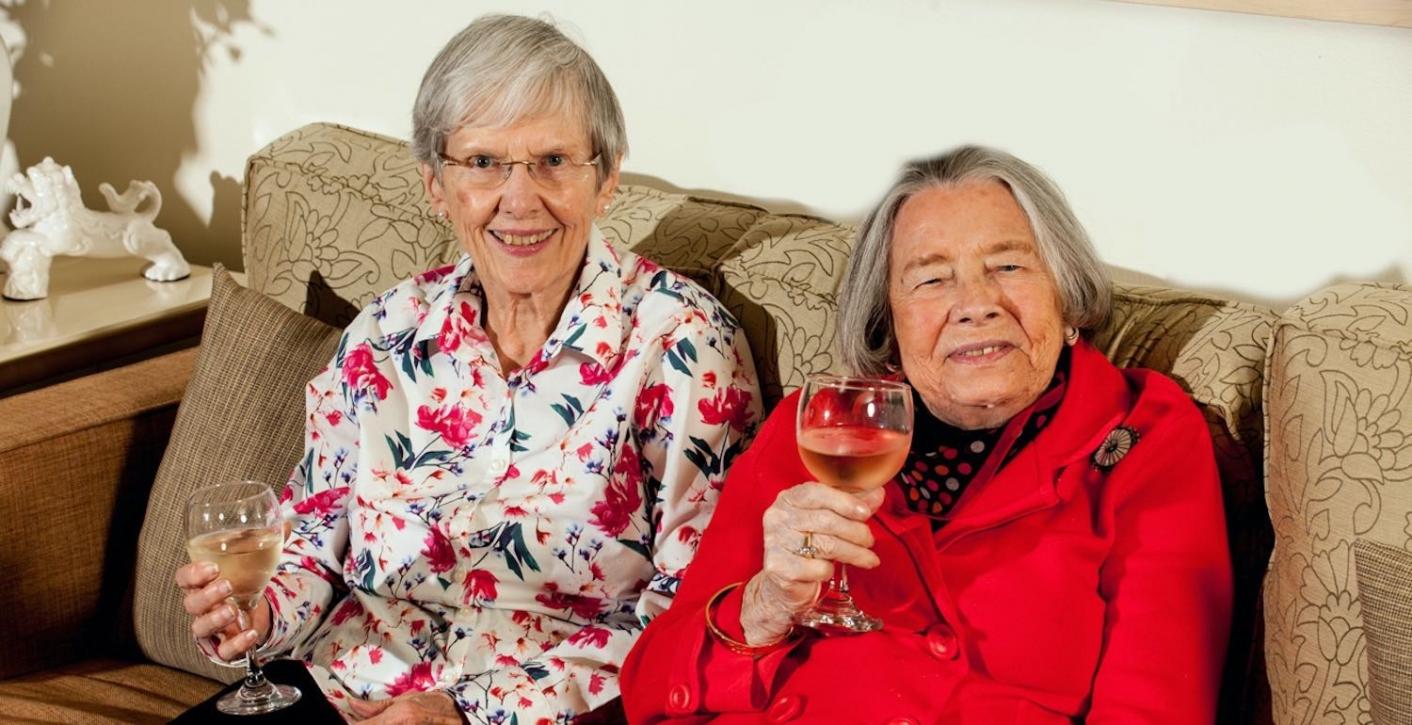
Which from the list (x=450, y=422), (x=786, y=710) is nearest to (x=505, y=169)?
(x=450, y=422)

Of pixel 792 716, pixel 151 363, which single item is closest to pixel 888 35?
pixel 792 716

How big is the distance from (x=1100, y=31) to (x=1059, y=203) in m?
0.40

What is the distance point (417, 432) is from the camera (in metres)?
1.92

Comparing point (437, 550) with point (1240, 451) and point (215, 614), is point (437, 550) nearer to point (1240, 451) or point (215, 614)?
point (215, 614)

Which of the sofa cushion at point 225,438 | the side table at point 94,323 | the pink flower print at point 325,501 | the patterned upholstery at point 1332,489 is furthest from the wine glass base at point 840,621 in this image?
the side table at point 94,323

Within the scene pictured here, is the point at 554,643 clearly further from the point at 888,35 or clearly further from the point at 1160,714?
the point at 888,35

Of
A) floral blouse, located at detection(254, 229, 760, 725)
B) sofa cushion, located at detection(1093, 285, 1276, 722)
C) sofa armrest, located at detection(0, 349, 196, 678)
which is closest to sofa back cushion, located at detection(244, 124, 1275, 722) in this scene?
sofa cushion, located at detection(1093, 285, 1276, 722)

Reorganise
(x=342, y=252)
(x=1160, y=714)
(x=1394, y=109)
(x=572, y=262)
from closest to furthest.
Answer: (x=1160, y=714)
(x=1394, y=109)
(x=572, y=262)
(x=342, y=252)

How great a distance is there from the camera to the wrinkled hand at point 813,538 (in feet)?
4.48

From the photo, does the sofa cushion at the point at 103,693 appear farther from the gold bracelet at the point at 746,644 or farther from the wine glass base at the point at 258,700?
the gold bracelet at the point at 746,644

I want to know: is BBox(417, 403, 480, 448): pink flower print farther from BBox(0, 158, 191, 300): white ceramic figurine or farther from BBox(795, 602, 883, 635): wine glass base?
BBox(0, 158, 191, 300): white ceramic figurine

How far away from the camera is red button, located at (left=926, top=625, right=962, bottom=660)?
150 centimetres

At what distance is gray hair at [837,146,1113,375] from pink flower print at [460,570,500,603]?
0.53 metres

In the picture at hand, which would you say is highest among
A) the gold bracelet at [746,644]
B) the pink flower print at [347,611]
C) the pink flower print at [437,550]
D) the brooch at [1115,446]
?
the brooch at [1115,446]
